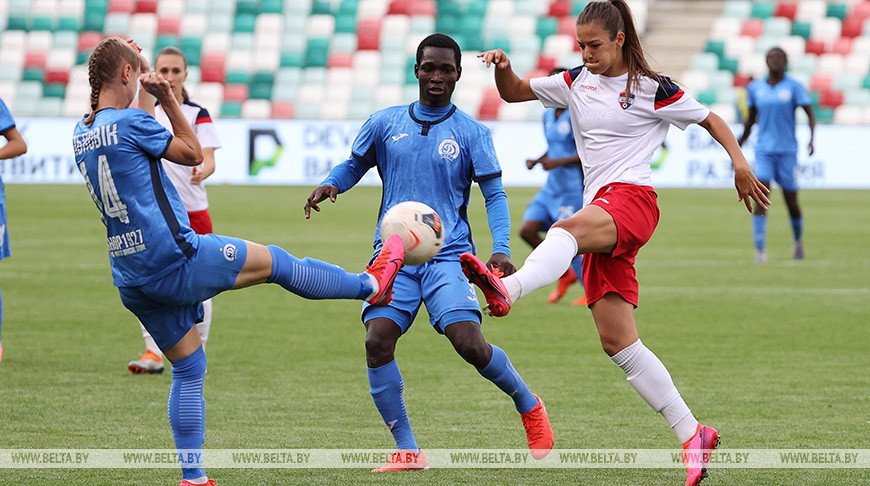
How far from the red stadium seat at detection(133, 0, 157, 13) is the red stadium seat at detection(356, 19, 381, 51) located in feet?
16.2

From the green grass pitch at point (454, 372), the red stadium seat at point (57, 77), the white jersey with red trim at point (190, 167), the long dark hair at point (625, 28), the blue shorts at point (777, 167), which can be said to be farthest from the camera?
the red stadium seat at point (57, 77)

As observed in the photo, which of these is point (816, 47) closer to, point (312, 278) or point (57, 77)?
point (57, 77)

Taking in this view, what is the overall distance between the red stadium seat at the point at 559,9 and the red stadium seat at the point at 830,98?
20.7 feet

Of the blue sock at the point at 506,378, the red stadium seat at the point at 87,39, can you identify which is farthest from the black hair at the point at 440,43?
the red stadium seat at the point at 87,39

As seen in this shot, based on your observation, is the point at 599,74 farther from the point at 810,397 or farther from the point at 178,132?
the point at 810,397

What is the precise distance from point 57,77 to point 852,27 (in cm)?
1864

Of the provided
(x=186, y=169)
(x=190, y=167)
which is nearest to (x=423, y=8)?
(x=186, y=169)

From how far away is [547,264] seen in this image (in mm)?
4457

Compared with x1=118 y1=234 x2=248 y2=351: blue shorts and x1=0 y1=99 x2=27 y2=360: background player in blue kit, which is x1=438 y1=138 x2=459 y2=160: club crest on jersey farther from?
x1=0 y1=99 x2=27 y2=360: background player in blue kit

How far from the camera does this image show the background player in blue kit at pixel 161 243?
13.3ft

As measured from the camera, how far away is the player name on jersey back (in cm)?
405

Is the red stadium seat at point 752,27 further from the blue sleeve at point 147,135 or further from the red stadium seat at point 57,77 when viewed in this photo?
the blue sleeve at point 147,135

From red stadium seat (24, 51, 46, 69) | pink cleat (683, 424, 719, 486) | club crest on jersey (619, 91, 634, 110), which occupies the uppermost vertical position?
club crest on jersey (619, 91, 634, 110)

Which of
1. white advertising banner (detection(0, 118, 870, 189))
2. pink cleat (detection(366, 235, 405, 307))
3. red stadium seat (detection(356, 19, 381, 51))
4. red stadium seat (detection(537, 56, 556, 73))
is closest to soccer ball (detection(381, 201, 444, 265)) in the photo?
pink cleat (detection(366, 235, 405, 307))
